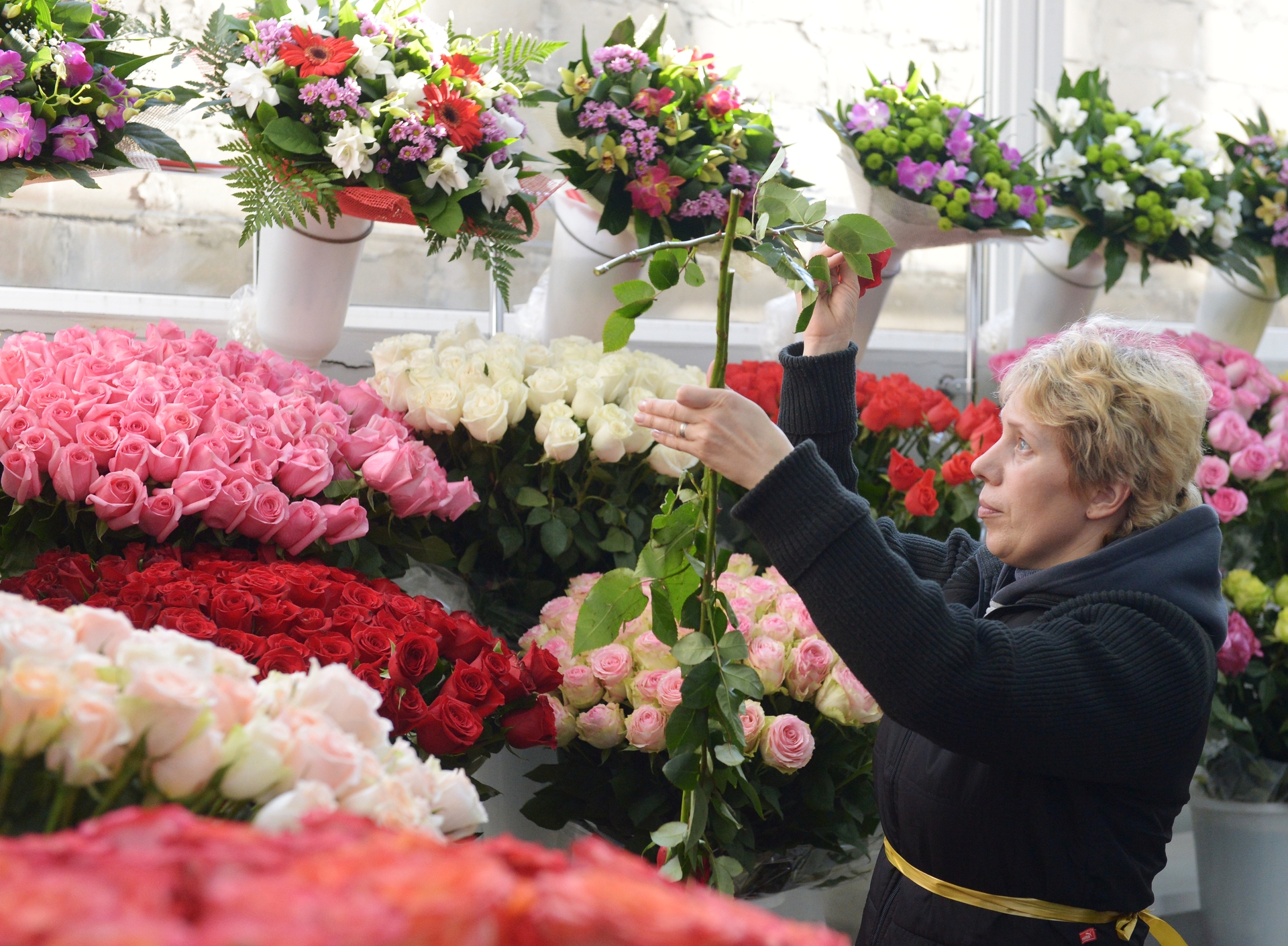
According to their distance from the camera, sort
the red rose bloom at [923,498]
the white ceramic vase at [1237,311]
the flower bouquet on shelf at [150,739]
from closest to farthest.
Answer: the flower bouquet on shelf at [150,739], the red rose bloom at [923,498], the white ceramic vase at [1237,311]

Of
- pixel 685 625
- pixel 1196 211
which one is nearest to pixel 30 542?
pixel 685 625

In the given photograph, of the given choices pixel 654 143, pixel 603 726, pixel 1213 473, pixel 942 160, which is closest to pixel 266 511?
pixel 603 726

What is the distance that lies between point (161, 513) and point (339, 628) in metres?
0.28

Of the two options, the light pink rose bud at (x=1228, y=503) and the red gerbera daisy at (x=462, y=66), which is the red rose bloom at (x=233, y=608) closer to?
the red gerbera daisy at (x=462, y=66)

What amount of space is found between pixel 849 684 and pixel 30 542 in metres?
0.99

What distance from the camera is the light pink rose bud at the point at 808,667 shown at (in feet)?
4.73

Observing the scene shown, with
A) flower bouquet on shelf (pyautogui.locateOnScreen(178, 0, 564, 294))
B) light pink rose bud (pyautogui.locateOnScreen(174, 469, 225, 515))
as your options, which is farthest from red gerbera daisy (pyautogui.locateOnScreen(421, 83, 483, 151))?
light pink rose bud (pyautogui.locateOnScreen(174, 469, 225, 515))

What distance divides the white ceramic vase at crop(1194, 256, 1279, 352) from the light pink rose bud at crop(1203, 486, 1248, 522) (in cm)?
87

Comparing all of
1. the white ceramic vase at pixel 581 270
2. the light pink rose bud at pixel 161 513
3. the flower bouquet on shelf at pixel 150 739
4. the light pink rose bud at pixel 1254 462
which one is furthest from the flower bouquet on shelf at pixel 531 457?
the light pink rose bud at pixel 1254 462

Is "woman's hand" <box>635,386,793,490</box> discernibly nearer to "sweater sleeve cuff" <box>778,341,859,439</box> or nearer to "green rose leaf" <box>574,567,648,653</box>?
"green rose leaf" <box>574,567,648,653</box>

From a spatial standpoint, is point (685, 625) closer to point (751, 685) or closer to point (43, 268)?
point (751, 685)

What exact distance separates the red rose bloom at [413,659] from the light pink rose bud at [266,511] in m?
0.31

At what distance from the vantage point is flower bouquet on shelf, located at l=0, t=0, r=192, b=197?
4.70 feet

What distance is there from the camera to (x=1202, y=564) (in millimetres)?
1186
